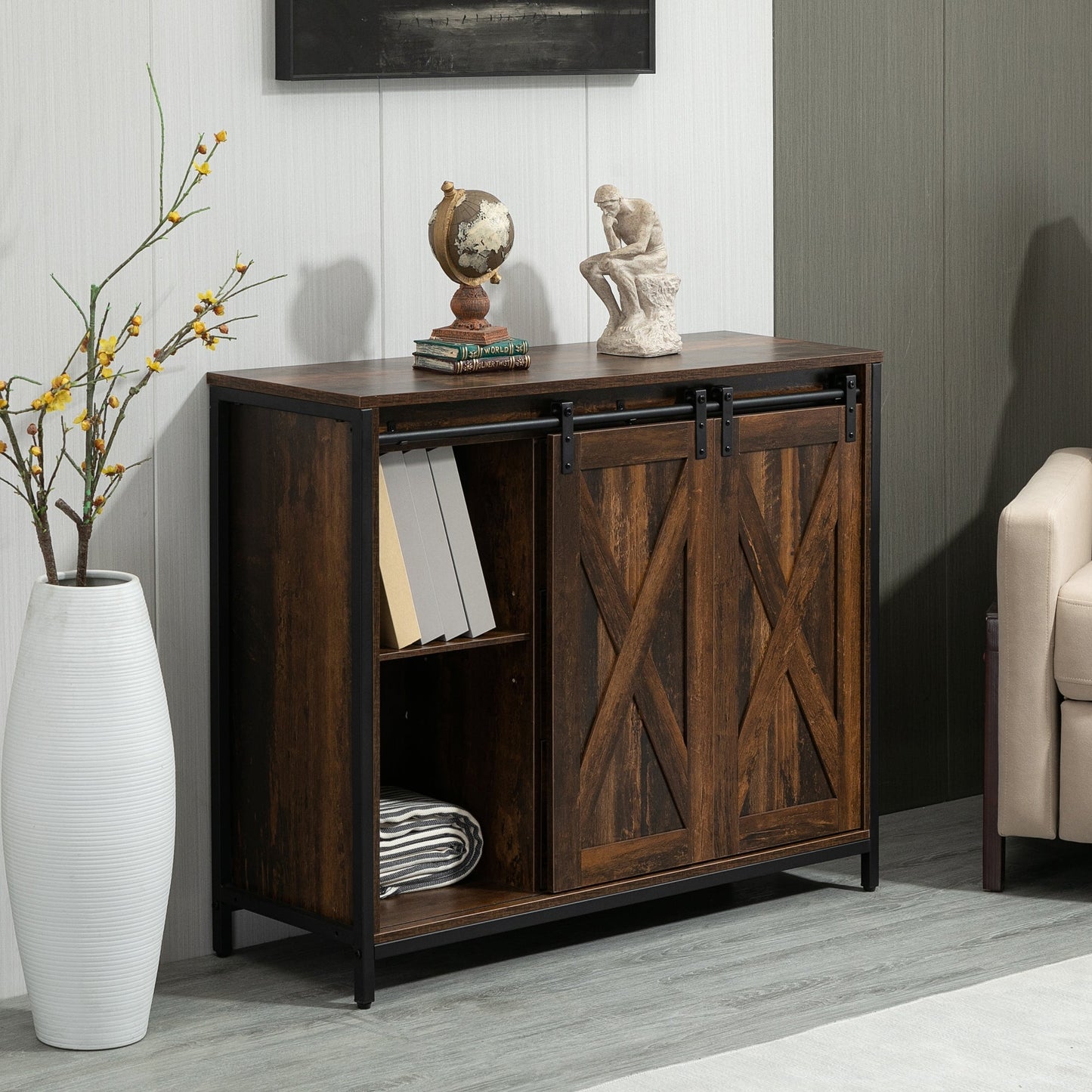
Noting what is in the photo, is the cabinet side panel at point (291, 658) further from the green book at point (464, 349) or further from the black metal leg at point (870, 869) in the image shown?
the black metal leg at point (870, 869)

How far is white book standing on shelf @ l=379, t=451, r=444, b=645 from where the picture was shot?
2828mm

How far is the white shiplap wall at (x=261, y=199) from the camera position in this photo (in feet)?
9.20

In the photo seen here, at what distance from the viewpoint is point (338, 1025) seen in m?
2.77

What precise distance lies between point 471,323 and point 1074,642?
1.13 m

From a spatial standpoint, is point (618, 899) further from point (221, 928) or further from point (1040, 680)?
point (1040, 680)

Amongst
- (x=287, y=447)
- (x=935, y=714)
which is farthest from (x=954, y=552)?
(x=287, y=447)

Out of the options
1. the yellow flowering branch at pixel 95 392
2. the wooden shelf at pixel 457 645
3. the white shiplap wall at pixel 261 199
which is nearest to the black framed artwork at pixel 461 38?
the white shiplap wall at pixel 261 199

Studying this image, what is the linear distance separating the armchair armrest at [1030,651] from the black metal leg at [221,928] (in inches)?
52.1

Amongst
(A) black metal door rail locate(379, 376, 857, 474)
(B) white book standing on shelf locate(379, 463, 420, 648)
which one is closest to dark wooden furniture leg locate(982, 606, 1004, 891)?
(A) black metal door rail locate(379, 376, 857, 474)

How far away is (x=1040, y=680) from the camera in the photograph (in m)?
3.23

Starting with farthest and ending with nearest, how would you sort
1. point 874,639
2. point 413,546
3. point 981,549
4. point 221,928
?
1. point 981,549
2. point 874,639
3. point 221,928
4. point 413,546

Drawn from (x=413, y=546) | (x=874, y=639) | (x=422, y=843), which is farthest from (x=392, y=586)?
(x=874, y=639)

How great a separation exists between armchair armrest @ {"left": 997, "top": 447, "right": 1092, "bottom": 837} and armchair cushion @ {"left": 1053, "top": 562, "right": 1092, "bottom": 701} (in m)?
0.02

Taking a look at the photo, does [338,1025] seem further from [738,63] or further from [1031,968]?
[738,63]
